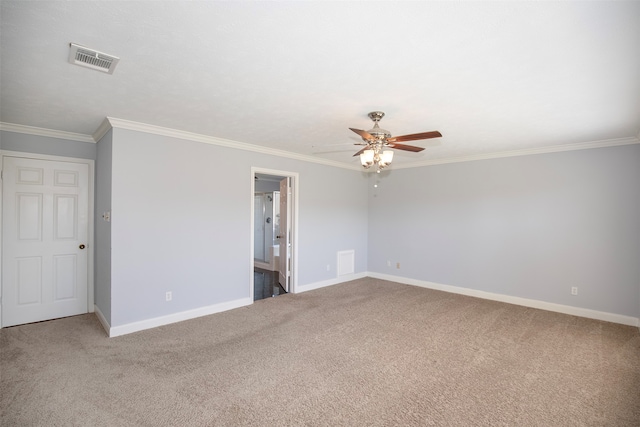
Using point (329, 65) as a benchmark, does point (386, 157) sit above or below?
below

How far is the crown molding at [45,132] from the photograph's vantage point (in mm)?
3627

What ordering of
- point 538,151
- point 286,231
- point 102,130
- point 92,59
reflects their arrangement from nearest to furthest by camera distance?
point 92,59 → point 102,130 → point 538,151 → point 286,231

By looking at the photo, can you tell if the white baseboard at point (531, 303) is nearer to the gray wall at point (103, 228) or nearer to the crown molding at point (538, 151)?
the crown molding at point (538, 151)

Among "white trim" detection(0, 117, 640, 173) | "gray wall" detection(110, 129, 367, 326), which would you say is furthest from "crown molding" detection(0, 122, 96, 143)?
"gray wall" detection(110, 129, 367, 326)

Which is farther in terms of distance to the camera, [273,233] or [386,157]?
[273,233]

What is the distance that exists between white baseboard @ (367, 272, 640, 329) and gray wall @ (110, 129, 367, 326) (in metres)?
3.17

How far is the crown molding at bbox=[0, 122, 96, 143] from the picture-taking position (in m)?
3.63

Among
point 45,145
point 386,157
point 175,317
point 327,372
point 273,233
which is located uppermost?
point 45,145

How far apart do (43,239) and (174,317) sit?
1970 millimetres

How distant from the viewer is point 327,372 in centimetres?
275

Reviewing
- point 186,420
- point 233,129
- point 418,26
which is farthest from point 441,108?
point 186,420

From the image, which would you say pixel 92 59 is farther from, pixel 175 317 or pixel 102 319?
pixel 102 319

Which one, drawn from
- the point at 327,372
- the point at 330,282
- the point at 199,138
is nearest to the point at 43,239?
the point at 199,138

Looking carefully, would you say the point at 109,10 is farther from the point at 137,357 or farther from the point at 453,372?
the point at 453,372
